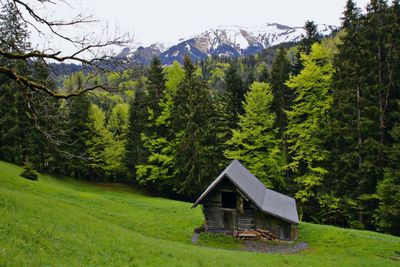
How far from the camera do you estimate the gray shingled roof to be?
26.7 metres

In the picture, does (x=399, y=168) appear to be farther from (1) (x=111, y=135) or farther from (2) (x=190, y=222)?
(1) (x=111, y=135)

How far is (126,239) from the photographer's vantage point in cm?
1734

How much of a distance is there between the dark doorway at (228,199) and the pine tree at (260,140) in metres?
12.8

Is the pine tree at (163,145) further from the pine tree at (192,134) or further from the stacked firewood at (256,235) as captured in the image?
the stacked firewood at (256,235)

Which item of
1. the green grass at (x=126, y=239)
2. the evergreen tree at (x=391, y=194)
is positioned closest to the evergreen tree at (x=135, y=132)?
the green grass at (x=126, y=239)

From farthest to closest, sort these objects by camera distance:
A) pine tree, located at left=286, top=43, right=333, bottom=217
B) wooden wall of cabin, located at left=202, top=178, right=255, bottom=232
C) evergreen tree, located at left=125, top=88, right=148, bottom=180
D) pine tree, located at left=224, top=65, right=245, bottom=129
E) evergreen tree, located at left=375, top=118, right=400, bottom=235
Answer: evergreen tree, located at left=125, top=88, right=148, bottom=180 → pine tree, located at left=224, top=65, right=245, bottom=129 → pine tree, located at left=286, top=43, right=333, bottom=217 → evergreen tree, located at left=375, top=118, right=400, bottom=235 → wooden wall of cabin, located at left=202, top=178, right=255, bottom=232

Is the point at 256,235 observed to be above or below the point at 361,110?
below

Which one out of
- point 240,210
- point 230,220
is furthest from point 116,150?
point 240,210

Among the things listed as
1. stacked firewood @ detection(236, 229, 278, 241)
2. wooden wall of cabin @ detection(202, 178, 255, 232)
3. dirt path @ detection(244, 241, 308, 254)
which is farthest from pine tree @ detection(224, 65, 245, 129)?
dirt path @ detection(244, 241, 308, 254)

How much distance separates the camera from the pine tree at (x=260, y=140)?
42.2 meters

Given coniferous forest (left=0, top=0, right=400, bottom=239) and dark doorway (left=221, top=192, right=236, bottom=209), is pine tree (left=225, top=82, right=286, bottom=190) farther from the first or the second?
dark doorway (left=221, top=192, right=236, bottom=209)

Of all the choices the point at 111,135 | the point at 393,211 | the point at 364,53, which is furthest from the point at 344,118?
the point at 111,135

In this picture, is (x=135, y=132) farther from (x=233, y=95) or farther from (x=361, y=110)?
(x=361, y=110)

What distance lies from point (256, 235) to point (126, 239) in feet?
44.0
